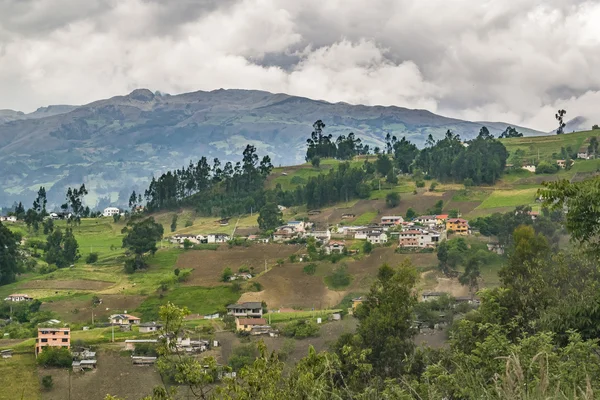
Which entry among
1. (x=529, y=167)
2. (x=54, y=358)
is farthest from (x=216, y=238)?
(x=529, y=167)

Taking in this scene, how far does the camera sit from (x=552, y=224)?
52531mm

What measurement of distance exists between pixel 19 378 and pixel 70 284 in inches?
953

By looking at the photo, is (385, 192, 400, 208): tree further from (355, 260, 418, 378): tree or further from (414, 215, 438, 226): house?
(355, 260, 418, 378): tree

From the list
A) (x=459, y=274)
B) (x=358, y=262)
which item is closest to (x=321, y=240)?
(x=358, y=262)

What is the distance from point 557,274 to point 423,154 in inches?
2889

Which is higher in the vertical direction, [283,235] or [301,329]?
[283,235]

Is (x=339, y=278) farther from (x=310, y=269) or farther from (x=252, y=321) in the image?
(x=252, y=321)

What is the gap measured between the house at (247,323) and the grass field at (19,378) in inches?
516

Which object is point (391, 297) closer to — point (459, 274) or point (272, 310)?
point (272, 310)

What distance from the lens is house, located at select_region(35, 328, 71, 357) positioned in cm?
3653

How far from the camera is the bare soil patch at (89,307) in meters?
46.6

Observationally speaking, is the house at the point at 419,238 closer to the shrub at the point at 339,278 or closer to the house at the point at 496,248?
the house at the point at 496,248

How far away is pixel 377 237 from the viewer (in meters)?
62.7

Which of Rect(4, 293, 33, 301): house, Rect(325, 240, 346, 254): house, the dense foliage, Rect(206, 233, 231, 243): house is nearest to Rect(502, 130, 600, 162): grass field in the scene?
the dense foliage
